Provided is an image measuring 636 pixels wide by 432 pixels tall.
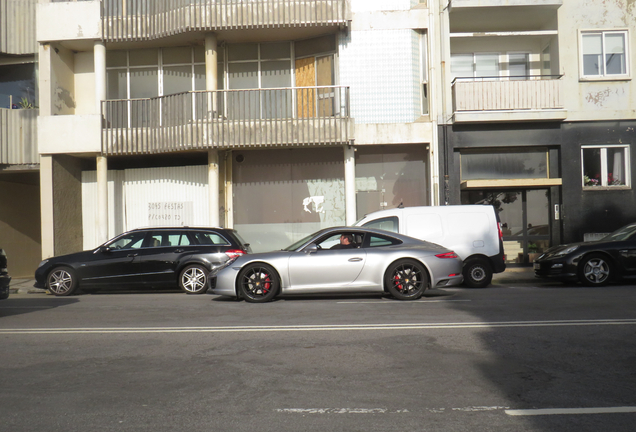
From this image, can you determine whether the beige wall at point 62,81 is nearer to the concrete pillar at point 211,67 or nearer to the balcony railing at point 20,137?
the balcony railing at point 20,137

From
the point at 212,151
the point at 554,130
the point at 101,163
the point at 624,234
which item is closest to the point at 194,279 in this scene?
the point at 212,151

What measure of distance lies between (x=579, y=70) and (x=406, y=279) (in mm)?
12109

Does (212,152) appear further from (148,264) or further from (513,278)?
(513,278)

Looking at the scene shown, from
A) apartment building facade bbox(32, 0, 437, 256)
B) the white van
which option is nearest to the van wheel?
the white van

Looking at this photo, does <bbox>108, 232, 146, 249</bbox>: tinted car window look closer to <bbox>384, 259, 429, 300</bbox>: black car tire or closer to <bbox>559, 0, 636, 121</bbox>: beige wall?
<bbox>384, 259, 429, 300</bbox>: black car tire

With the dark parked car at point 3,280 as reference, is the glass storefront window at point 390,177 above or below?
above

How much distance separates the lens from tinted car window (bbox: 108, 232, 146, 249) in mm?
15253

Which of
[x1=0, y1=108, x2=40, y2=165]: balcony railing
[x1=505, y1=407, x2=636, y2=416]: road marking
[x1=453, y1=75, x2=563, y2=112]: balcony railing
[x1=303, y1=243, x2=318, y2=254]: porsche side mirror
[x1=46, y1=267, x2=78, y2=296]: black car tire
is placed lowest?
[x1=505, y1=407, x2=636, y2=416]: road marking

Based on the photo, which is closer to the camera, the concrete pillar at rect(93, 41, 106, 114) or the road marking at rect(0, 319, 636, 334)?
the road marking at rect(0, 319, 636, 334)

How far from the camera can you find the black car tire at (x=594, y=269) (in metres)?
14.7

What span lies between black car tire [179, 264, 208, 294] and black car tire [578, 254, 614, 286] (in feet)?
26.9

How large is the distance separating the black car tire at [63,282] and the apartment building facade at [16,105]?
25.4ft

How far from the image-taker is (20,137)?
2153 centimetres

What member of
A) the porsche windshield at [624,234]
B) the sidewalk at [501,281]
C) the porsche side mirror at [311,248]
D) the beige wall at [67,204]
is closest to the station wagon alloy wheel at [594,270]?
the porsche windshield at [624,234]
